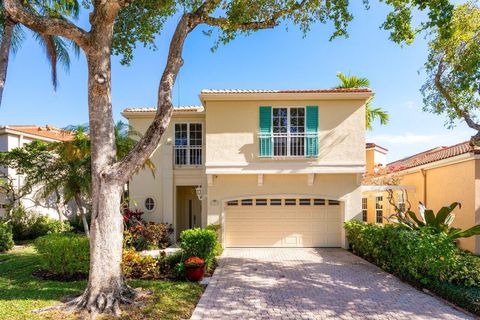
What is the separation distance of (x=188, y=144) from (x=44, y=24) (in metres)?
8.97

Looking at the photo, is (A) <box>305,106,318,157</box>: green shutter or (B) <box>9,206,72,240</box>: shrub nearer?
(A) <box>305,106,318,157</box>: green shutter

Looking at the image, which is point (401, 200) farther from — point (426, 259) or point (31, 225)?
point (31, 225)

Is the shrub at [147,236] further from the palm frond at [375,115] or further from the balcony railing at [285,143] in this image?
the palm frond at [375,115]

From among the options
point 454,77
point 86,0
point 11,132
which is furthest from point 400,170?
point 11,132

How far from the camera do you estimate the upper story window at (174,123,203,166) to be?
50.3ft

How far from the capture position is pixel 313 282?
356 inches

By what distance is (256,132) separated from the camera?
1345 centimetres

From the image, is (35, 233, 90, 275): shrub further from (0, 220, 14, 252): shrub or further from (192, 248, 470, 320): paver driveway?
(0, 220, 14, 252): shrub

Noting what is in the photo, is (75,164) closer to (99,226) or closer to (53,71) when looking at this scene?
(53,71)

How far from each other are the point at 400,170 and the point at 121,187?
16.2 m

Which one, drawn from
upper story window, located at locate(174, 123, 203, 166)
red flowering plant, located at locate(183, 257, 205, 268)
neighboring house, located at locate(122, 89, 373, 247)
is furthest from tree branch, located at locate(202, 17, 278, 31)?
upper story window, located at locate(174, 123, 203, 166)

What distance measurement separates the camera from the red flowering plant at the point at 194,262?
9034 mm

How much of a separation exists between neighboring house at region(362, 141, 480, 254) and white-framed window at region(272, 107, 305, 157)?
14.5 ft

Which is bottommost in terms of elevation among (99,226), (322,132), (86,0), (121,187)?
(99,226)
